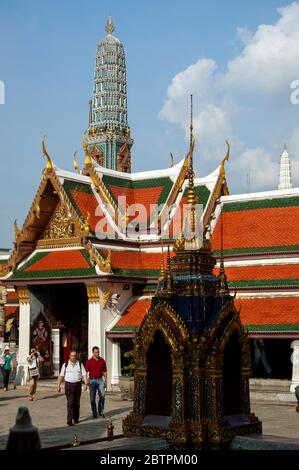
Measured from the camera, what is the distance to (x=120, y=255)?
25.6 metres

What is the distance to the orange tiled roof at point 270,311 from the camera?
21500 mm

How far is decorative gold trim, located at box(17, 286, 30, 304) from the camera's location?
26339 mm

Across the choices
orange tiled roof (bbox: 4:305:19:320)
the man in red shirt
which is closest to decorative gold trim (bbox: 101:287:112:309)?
the man in red shirt

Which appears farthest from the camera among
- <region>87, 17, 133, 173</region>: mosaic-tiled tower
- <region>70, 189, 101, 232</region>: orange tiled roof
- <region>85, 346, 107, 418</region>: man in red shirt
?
<region>87, 17, 133, 173</region>: mosaic-tiled tower

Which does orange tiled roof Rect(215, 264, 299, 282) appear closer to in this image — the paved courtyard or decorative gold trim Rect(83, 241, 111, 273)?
decorative gold trim Rect(83, 241, 111, 273)

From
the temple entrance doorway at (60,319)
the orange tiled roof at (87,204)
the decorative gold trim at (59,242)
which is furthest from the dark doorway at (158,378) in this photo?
the temple entrance doorway at (60,319)

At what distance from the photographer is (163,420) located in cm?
1078

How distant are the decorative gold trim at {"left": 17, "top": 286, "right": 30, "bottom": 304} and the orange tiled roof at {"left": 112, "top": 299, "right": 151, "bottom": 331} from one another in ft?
11.5

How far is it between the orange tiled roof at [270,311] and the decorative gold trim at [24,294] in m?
7.01

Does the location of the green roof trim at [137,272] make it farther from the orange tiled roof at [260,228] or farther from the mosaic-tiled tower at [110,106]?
the mosaic-tiled tower at [110,106]
